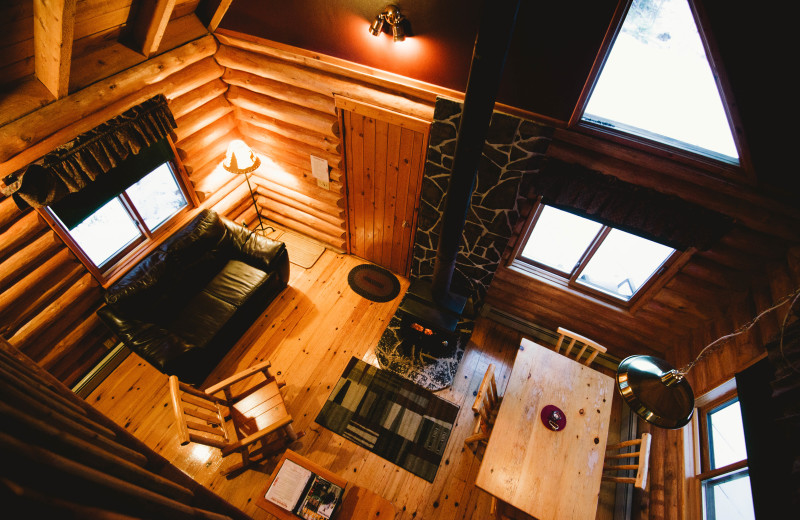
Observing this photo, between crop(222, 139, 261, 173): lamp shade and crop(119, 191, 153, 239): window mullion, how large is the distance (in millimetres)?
1280

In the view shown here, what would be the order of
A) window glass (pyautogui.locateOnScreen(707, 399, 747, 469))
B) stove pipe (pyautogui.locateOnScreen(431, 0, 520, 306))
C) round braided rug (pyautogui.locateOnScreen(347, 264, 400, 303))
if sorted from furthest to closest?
round braided rug (pyautogui.locateOnScreen(347, 264, 400, 303)), window glass (pyautogui.locateOnScreen(707, 399, 747, 469)), stove pipe (pyautogui.locateOnScreen(431, 0, 520, 306))

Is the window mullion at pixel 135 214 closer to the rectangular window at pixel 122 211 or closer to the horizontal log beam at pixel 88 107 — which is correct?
the rectangular window at pixel 122 211

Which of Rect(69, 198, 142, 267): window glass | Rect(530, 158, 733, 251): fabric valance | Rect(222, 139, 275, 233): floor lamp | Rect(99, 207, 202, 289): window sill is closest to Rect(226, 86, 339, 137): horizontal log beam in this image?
Rect(222, 139, 275, 233): floor lamp

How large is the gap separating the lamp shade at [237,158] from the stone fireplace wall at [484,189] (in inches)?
107

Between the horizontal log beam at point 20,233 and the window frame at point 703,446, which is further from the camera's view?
the horizontal log beam at point 20,233

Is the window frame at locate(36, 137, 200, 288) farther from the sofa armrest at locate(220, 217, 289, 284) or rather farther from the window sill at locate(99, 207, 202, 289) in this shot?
the sofa armrest at locate(220, 217, 289, 284)

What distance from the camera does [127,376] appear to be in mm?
4840

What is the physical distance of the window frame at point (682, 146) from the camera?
2928 millimetres

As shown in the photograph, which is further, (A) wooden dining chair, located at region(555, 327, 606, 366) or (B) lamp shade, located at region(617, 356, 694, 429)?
(A) wooden dining chair, located at region(555, 327, 606, 366)

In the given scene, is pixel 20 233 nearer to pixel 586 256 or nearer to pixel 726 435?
pixel 586 256

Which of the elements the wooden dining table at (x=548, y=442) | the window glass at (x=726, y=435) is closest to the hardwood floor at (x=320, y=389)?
the wooden dining table at (x=548, y=442)

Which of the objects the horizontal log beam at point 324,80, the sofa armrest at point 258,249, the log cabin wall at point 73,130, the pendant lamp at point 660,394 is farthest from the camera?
the sofa armrest at point 258,249

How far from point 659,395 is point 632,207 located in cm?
215

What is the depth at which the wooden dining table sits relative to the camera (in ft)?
10.7
